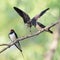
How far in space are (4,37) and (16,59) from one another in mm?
359

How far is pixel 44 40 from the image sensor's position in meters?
4.77

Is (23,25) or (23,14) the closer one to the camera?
(23,14)

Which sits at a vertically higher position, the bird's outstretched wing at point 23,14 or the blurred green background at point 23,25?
the bird's outstretched wing at point 23,14

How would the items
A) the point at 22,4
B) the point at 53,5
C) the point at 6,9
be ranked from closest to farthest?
the point at 53,5, the point at 22,4, the point at 6,9

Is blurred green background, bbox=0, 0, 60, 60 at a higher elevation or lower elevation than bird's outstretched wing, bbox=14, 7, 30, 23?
lower

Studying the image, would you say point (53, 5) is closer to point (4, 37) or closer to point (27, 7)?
point (27, 7)

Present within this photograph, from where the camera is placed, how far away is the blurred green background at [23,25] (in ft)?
14.3

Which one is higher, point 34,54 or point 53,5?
point 53,5

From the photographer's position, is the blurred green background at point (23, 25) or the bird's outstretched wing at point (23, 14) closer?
the bird's outstretched wing at point (23, 14)

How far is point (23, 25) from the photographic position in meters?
4.63

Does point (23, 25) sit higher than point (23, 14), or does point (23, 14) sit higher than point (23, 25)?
point (23, 14)

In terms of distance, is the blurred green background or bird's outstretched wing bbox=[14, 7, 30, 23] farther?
the blurred green background

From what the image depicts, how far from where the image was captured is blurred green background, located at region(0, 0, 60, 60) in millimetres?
4359

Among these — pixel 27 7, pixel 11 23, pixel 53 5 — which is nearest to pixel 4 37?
pixel 11 23
